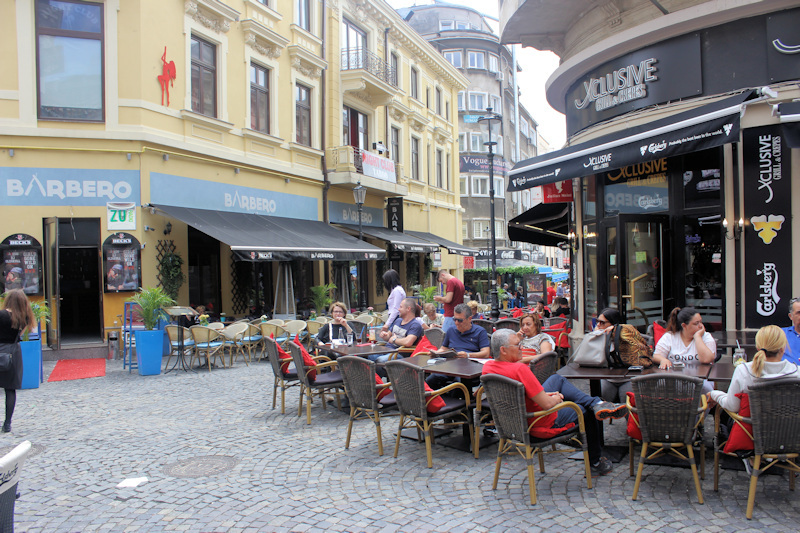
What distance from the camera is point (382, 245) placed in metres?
21.8

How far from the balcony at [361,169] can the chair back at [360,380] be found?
493 inches

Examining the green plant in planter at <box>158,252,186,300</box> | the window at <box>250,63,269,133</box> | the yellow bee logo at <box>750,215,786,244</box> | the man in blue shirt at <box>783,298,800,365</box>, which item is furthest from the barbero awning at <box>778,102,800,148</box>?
the window at <box>250,63,269,133</box>

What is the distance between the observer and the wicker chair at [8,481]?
2.36 metres

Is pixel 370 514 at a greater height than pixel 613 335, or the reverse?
pixel 613 335

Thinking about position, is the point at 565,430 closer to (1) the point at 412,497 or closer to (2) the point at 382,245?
(1) the point at 412,497

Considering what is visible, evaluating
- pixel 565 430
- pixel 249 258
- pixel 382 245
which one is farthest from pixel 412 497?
pixel 382 245

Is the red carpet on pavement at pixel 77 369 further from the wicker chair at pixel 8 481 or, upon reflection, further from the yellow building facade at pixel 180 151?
the wicker chair at pixel 8 481

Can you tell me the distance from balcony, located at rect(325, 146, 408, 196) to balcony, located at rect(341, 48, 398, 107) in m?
2.22

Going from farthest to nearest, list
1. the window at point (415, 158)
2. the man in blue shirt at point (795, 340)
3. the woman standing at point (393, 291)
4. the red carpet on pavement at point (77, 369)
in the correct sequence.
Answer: the window at point (415, 158), the red carpet on pavement at point (77, 369), the woman standing at point (393, 291), the man in blue shirt at point (795, 340)

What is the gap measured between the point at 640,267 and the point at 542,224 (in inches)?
206

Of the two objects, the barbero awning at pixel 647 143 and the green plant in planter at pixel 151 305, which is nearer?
→ the barbero awning at pixel 647 143

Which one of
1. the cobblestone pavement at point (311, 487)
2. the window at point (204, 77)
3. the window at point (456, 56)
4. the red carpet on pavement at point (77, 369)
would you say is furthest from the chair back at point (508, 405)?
the window at point (456, 56)

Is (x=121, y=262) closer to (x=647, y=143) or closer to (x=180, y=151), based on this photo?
(x=180, y=151)

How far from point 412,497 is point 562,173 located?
5.86 m
